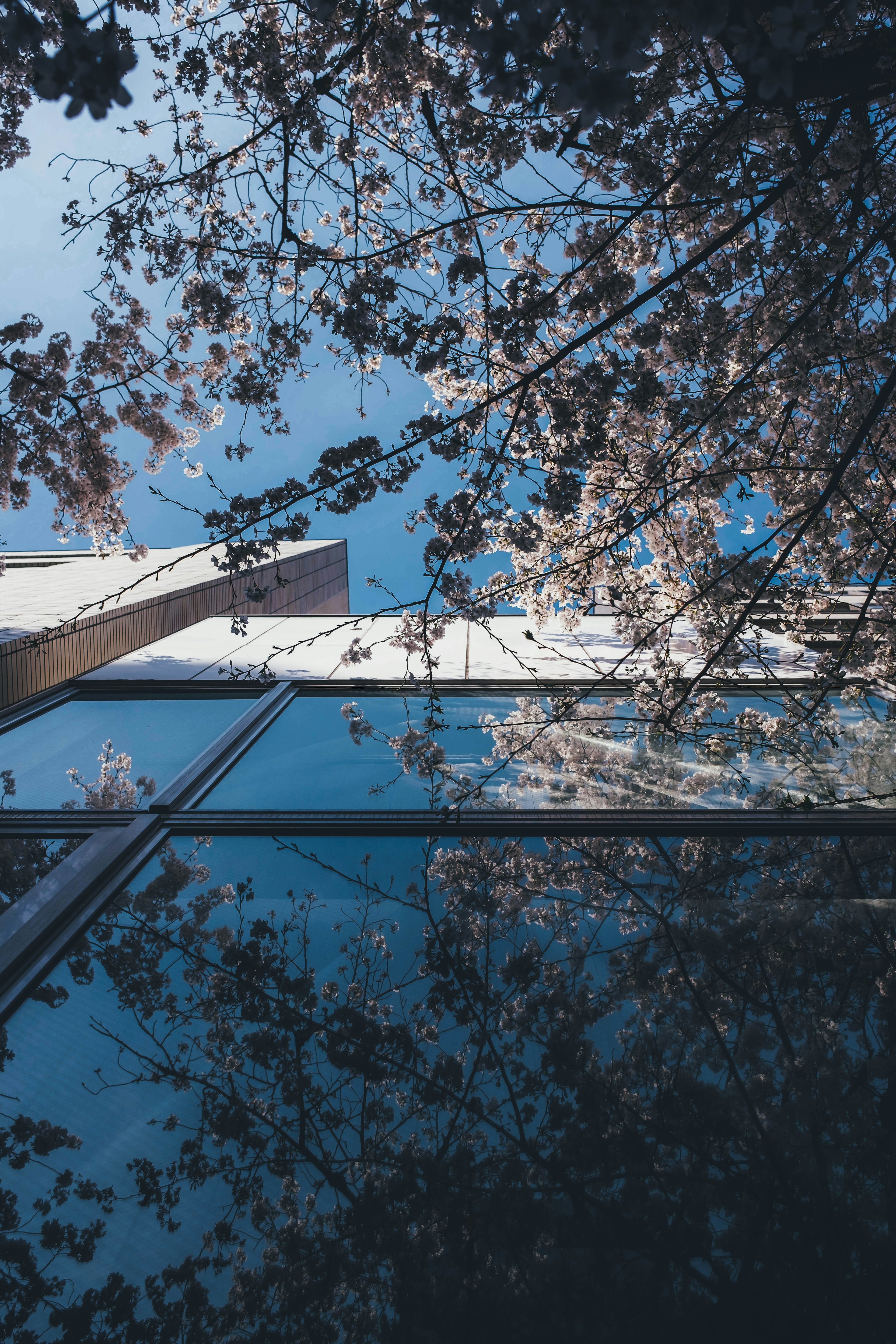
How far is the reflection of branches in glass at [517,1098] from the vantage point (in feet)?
6.52

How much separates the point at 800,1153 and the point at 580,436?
4371 millimetres

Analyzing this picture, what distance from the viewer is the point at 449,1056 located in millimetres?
2775

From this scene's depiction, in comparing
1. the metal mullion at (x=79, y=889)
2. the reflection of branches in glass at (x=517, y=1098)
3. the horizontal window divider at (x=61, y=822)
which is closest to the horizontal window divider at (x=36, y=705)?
the horizontal window divider at (x=61, y=822)

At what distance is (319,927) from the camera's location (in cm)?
355

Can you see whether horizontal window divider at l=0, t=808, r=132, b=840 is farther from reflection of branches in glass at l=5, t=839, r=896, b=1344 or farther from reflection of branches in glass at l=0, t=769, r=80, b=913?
reflection of branches in glass at l=5, t=839, r=896, b=1344

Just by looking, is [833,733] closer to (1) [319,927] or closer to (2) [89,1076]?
(1) [319,927]

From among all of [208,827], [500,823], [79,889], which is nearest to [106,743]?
[208,827]

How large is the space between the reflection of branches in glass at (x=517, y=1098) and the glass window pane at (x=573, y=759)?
108 centimetres

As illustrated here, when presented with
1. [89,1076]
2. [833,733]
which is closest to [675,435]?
[833,733]

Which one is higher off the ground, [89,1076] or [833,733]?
[833,733]

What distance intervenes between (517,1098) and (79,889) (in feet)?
8.49

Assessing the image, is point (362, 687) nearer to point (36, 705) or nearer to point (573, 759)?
point (573, 759)

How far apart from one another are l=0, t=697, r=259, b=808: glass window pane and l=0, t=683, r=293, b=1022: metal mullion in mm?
315

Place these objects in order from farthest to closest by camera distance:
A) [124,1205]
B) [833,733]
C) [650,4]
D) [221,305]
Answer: [833,733] < [221,305] < [124,1205] < [650,4]
